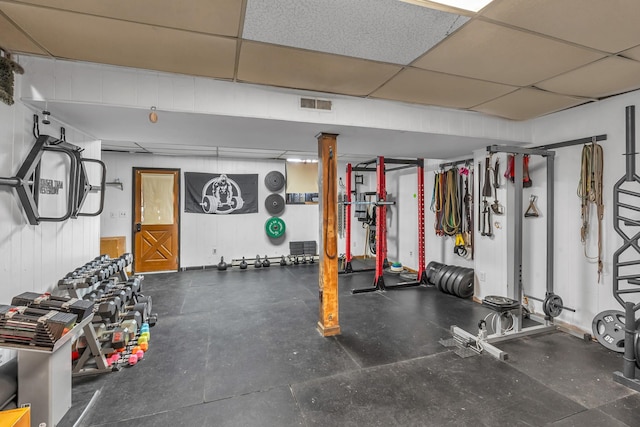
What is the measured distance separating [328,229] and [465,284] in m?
2.72

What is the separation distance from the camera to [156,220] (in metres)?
6.53

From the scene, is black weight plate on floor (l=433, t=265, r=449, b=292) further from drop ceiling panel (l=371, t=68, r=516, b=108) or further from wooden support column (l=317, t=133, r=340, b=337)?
drop ceiling panel (l=371, t=68, r=516, b=108)

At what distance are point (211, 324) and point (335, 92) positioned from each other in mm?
3096

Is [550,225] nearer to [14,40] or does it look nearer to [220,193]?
[14,40]

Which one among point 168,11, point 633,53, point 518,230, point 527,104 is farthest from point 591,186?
point 168,11

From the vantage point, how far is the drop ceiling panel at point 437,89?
100 inches

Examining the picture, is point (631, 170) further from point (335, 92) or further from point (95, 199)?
point (95, 199)

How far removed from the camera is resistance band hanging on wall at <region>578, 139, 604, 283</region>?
10.6 ft

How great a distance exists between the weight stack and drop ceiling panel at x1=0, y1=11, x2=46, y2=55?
542 centimetres

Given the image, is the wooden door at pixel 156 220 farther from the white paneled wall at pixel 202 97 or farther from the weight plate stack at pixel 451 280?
the weight plate stack at pixel 451 280

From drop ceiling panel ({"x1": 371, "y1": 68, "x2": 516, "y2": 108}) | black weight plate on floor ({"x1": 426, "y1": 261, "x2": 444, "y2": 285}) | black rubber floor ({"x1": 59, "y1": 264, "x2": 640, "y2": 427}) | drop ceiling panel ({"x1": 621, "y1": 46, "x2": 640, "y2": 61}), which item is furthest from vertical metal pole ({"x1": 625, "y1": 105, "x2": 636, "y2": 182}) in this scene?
black weight plate on floor ({"x1": 426, "y1": 261, "x2": 444, "y2": 285})

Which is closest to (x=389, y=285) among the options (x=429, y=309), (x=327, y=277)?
(x=429, y=309)

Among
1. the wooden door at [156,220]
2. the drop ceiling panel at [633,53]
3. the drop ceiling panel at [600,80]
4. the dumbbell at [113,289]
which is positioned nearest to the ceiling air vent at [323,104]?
the drop ceiling panel at [600,80]

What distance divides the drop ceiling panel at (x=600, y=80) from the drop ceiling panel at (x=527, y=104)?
0.12m
